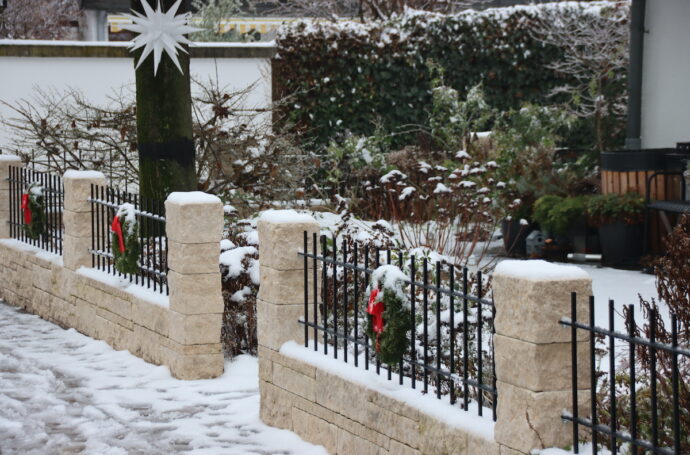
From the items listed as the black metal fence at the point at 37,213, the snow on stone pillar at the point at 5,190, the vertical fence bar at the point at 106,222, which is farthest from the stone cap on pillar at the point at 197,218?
the snow on stone pillar at the point at 5,190

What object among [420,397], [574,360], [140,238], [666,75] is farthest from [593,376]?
[666,75]

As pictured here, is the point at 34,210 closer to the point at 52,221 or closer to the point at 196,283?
the point at 52,221

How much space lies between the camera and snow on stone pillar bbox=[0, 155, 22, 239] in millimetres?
12031

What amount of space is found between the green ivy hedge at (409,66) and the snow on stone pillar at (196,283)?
8.73 m

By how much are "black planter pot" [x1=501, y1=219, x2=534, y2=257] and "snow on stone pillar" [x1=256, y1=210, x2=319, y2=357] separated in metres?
5.68

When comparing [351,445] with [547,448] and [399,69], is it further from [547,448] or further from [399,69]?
[399,69]

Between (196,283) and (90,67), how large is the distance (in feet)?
28.0

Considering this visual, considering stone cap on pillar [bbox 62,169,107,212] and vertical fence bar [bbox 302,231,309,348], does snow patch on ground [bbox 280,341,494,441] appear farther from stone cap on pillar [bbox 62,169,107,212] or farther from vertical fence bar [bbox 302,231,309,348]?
stone cap on pillar [bbox 62,169,107,212]

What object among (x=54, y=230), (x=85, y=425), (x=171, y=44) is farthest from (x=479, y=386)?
(x=54, y=230)

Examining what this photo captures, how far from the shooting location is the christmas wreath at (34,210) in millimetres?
11234

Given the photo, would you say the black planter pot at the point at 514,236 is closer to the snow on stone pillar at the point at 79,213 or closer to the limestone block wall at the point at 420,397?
the snow on stone pillar at the point at 79,213

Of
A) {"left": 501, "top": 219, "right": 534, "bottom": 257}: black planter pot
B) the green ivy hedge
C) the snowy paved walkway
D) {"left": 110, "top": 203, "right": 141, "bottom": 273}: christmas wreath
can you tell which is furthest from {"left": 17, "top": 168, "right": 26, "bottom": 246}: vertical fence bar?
the green ivy hedge

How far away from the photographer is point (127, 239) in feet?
29.4

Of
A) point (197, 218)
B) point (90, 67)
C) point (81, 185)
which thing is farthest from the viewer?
point (90, 67)
